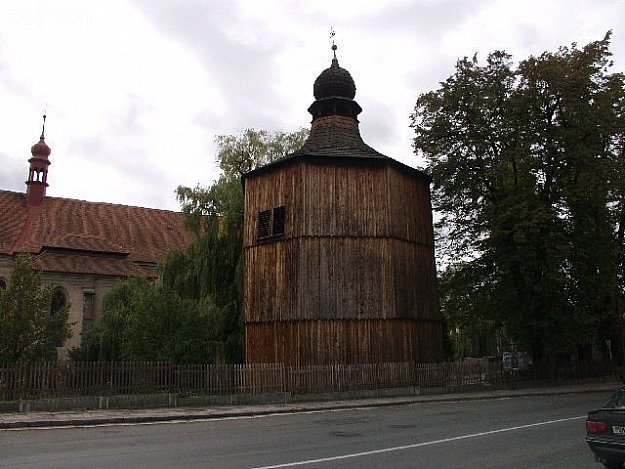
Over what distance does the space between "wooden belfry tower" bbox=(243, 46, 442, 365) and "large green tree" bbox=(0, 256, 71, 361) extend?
8160mm

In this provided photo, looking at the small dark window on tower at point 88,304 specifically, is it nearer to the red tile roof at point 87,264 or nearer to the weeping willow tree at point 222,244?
the red tile roof at point 87,264

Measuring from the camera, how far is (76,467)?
8203 millimetres

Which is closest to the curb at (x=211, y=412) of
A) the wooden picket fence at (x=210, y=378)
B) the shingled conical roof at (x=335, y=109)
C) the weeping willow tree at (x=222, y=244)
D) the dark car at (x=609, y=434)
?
the wooden picket fence at (x=210, y=378)

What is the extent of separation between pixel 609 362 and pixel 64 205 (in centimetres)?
3978

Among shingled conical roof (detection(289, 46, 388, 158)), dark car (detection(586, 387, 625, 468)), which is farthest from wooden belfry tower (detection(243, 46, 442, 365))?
dark car (detection(586, 387, 625, 468))

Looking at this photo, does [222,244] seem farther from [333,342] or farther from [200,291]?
[333,342]

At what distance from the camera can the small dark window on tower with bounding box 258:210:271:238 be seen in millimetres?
25641

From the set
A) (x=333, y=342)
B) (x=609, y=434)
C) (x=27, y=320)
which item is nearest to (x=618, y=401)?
(x=609, y=434)

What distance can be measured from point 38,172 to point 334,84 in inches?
1061

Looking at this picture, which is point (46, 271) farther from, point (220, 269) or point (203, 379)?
point (203, 379)

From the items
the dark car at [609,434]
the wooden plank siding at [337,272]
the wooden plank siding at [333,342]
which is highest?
the wooden plank siding at [337,272]

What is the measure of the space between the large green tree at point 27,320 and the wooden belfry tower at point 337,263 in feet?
26.8

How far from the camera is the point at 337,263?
23.8 meters

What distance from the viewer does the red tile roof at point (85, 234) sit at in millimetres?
38656
